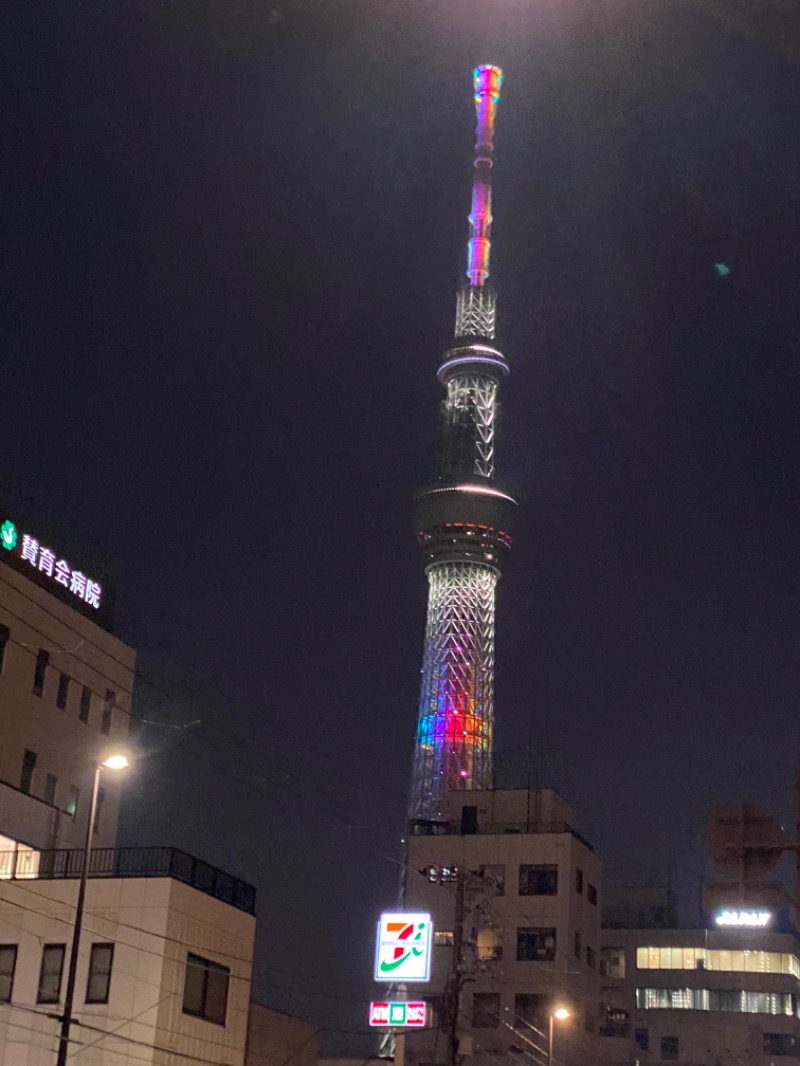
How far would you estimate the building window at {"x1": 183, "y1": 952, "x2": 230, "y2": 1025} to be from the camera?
41.2m

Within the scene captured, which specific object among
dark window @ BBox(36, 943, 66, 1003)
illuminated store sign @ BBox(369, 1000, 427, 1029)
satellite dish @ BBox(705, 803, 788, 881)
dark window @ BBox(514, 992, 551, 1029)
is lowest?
satellite dish @ BBox(705, 803, 788, 881)

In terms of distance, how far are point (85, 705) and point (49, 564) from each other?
23.2 ft

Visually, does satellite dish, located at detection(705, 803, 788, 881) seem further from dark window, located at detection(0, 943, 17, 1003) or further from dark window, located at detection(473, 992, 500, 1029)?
dark window, located at detection(473, 992, 500, 1029)

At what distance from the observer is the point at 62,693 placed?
216ft

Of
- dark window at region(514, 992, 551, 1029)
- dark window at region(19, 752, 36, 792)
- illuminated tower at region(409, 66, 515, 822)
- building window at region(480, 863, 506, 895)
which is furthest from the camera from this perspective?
illuminated tower at region(409, 66, 515, 822)

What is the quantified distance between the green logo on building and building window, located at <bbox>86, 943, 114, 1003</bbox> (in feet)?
82.3

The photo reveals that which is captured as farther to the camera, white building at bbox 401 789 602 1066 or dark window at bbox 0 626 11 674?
white building at bbox 401 789 602 1066

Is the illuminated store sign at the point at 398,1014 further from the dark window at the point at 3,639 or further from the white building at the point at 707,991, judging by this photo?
the white building at the point at 707,991

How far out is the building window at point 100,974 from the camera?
131 feet

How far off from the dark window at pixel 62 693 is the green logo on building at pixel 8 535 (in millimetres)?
7018

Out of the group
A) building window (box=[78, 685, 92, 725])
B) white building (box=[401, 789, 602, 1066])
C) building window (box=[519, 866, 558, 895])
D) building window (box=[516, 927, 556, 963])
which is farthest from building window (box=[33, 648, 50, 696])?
building window (box=[516, 927, 556, 963])

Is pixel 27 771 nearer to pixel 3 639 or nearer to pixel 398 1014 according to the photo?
pixel 3 639

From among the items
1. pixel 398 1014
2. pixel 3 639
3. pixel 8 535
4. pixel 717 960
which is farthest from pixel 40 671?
pixel 717 960

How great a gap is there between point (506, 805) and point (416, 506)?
3090 inches
